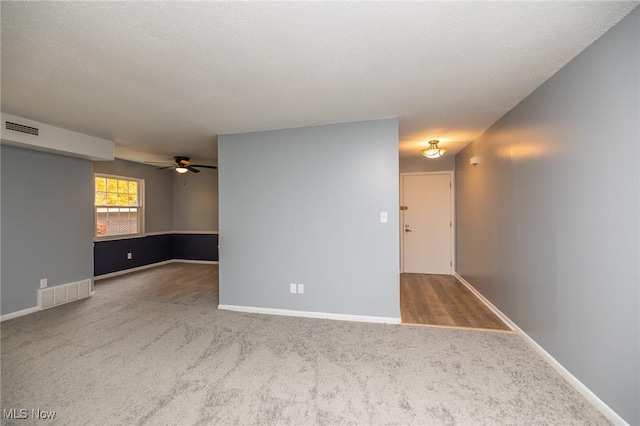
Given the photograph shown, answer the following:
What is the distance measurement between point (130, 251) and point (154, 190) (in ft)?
5.06

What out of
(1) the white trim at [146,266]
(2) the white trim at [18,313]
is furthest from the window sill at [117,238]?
(2) the white trim at [18,313]

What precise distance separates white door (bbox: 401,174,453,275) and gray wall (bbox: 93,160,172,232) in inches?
232

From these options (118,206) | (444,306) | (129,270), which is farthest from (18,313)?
(444,306)

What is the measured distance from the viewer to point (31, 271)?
362 centimetres

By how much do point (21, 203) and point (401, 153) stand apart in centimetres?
588

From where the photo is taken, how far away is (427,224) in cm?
554

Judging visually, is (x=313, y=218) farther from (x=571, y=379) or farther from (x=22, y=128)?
(x=22, y=128)

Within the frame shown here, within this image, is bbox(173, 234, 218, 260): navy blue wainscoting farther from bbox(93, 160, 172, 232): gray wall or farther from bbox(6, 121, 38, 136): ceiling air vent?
bbox(6, 121, 38, 136): ceiling air vent

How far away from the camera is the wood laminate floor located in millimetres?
3170

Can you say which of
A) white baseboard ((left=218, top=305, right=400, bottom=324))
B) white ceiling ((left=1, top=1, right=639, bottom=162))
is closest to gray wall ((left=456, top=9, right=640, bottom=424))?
white ceiling ((left=1, top=1, right=639, bottom=162))

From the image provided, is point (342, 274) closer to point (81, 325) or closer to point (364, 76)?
point (364, 76)

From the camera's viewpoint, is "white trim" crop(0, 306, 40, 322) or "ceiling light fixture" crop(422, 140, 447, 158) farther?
"ceiling light fixture" crop(422, 140, 447, 158)

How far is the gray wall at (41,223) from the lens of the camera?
11.2 ft

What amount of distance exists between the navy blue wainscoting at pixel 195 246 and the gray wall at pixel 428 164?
4.95 meters
